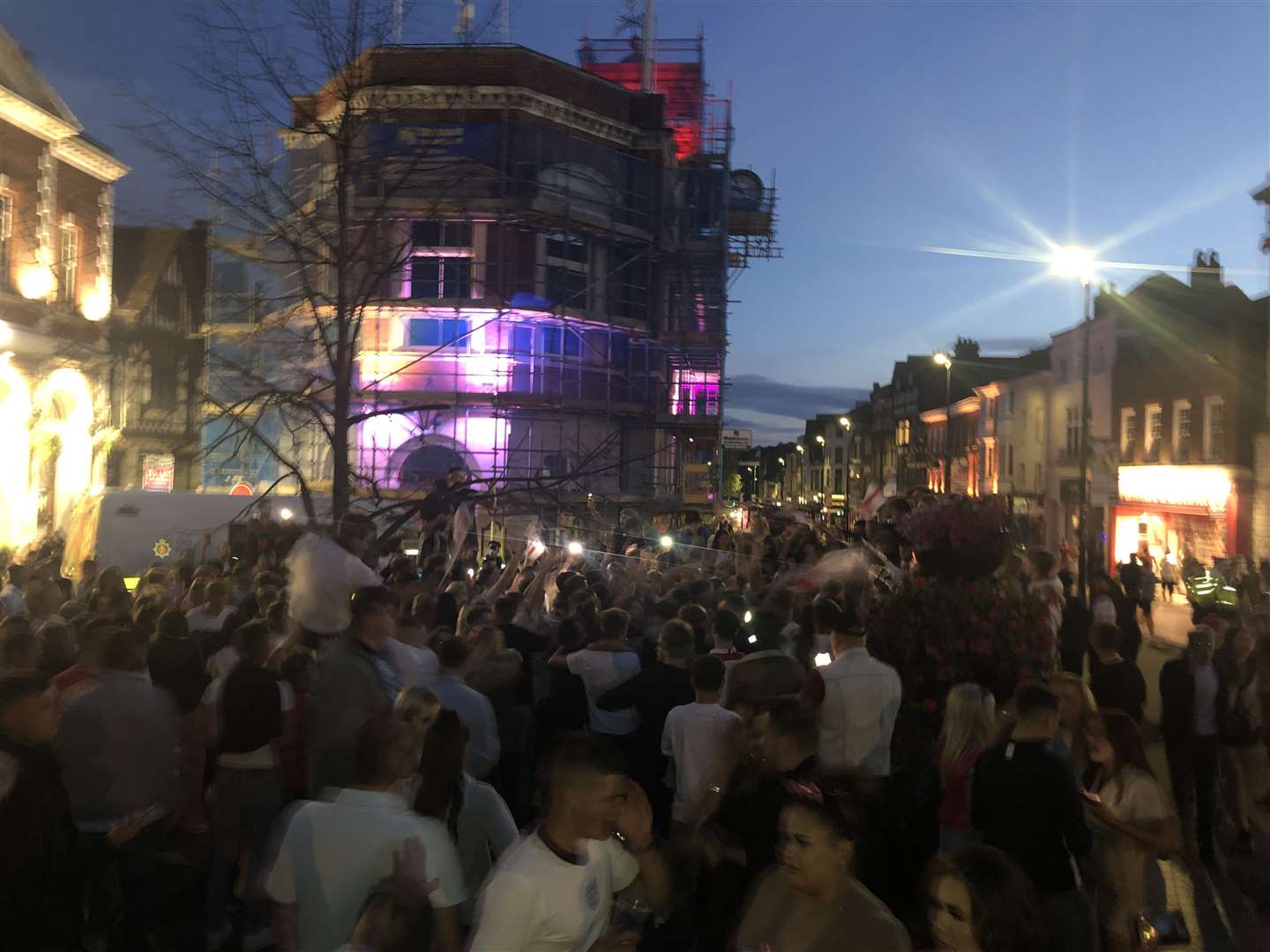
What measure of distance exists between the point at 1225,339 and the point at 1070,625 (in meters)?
26.1

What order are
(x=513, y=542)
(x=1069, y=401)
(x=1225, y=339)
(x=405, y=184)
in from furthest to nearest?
(x=1069, y=401)
(x=1225, y=339)
(x=513, y=542)
(x=405, y=184)

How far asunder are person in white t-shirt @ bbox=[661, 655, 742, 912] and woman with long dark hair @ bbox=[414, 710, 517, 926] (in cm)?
136

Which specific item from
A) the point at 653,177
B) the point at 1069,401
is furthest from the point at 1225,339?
the point at 653,177

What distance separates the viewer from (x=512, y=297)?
1233 inches

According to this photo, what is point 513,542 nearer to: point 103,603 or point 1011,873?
point 103,603

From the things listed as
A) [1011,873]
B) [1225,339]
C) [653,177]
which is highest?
[653,177]

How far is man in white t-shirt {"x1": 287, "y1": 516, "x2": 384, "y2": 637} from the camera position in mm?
6336

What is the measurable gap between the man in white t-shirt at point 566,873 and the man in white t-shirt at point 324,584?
3069 mm

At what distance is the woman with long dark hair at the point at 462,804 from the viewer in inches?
168

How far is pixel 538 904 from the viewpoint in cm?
317

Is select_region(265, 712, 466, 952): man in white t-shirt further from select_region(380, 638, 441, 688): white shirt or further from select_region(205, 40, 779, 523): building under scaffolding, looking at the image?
select_region(205, 40, 779, 523): building under scaffolding

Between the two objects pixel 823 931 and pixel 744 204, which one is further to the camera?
pixel 744 204

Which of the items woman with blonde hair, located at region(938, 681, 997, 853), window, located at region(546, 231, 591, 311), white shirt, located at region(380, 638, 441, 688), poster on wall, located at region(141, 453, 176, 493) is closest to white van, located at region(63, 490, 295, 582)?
white shirt, located at region(380, 638, 441, 688)

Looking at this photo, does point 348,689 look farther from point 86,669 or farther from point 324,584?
point 86,669
